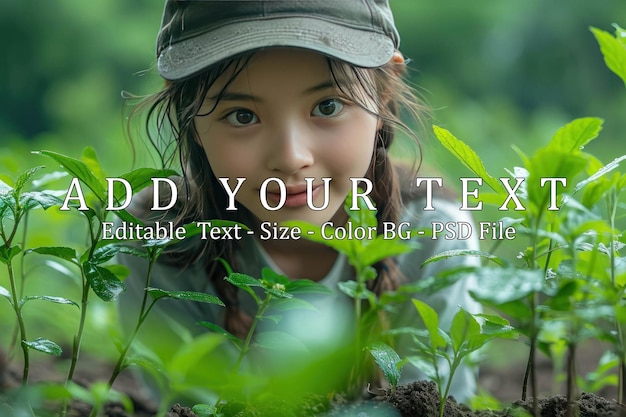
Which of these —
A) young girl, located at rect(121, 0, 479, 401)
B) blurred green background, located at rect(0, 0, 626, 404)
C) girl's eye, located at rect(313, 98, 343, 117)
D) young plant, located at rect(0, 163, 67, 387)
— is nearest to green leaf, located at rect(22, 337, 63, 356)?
young plant, located at rect(0, 163, 67, 387)

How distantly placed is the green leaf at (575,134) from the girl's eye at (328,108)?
0.42m

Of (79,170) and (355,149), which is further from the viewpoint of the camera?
(355,149)

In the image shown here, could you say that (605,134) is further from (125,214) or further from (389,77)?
(125,214)

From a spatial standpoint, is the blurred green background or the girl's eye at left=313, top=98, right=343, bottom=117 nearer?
the girl's eye at left=313, top=98, right=343, bottom=117

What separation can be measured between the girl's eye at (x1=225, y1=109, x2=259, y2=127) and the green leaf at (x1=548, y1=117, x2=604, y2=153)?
458mm

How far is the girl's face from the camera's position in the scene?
99 cm

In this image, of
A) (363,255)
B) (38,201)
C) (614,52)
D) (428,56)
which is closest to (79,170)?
(38,201)

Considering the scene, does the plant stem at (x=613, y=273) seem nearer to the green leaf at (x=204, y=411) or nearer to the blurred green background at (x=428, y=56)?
the green leaf at (x=204, y=411)

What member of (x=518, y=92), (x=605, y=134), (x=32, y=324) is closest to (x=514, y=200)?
(x=32, y=324)

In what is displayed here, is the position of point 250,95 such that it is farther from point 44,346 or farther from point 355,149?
point 44,346

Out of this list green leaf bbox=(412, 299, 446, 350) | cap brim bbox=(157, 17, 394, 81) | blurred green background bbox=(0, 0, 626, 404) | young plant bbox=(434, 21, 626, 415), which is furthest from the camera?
Result: blurred green background bbox=(0, 0, 626, 404)

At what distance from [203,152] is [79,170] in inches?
17.7

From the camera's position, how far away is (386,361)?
2.37 feet

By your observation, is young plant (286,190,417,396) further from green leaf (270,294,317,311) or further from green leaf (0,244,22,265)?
green leaf (0,244,22,265)
